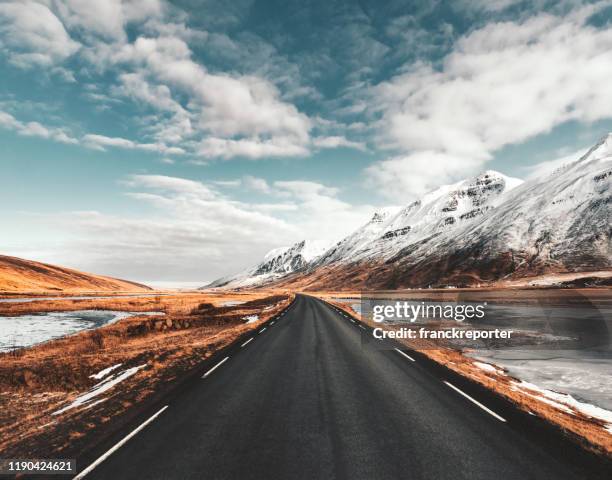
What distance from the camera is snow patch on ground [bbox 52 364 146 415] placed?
8.27 metres

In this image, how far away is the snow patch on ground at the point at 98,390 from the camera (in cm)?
827

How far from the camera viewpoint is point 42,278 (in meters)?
128

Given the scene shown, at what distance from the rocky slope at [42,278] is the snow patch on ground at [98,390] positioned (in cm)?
10619

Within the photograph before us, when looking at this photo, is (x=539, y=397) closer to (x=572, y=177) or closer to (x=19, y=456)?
(x=19, y=456)

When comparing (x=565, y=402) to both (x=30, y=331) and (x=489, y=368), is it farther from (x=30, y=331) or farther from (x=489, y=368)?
(x=30, y=331)

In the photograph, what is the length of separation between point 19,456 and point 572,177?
222 m

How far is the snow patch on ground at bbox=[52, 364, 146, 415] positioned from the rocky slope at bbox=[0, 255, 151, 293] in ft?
348

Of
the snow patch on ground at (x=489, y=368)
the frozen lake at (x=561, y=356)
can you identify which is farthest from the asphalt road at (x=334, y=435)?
the frozen lake at (x=561, y=356)

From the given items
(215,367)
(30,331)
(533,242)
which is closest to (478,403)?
(215,367)

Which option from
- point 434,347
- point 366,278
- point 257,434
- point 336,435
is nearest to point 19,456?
point 257,434

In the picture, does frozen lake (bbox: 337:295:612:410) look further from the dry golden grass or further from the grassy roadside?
the grassy roadside

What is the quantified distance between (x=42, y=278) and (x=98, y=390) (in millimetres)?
148657

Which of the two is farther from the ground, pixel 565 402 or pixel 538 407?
pixel 538 407

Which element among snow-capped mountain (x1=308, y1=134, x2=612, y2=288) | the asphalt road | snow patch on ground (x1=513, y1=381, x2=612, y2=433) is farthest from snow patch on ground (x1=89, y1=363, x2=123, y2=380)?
snow-capped mountain (x1=308, y1=134, x2=612, y2=288)
